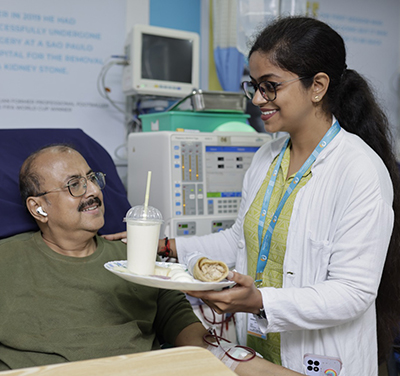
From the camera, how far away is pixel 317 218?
5.02ft

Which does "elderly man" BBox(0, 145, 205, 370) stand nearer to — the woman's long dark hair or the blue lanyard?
the blue lanyard

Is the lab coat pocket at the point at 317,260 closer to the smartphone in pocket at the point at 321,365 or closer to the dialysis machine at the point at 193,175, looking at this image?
the smartphone in pocket at the point at 321,365

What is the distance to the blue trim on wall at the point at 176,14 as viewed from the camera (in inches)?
142

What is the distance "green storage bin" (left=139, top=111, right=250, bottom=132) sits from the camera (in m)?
2.62

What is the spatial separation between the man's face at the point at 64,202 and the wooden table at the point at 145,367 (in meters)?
0.79

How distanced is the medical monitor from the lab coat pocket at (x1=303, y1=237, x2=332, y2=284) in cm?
192

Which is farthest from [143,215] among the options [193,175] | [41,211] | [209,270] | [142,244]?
[193,175]

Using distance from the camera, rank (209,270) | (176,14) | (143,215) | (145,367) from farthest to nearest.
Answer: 1. (176,14)
2. (143,215)
3. (209,270)
4. (145,367)

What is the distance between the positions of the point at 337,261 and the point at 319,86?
56cm

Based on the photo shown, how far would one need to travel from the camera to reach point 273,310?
4.57ft

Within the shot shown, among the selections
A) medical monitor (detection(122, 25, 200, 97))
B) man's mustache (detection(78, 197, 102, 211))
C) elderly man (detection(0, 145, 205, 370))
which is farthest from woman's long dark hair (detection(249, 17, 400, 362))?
medical monitor (detection(122, 25, 200, 97))

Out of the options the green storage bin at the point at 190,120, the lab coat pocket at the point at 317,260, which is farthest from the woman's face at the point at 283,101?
the green storage bin at the point at 190,120

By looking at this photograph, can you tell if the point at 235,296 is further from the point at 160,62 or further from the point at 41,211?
the point at 160,62

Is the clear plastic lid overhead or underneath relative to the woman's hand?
overhead
